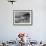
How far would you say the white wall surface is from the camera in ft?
15.0

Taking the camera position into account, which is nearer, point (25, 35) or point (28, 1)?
point (25, 35)

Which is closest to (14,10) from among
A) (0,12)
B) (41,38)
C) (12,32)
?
(0,12)

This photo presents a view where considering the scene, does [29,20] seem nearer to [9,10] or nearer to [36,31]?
[36,31]

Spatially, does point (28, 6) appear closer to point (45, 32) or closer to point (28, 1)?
point (28, 1)

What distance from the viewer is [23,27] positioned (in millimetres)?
4609

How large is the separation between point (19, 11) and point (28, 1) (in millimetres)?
487

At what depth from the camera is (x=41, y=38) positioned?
15.0ft

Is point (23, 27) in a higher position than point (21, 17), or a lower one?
lower

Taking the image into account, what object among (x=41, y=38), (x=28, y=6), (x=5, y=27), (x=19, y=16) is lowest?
(x=41, y=38)

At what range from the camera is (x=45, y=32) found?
4.55 m

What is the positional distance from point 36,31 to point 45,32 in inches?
12.7

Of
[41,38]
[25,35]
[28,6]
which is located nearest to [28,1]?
[28,6]

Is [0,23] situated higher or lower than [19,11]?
lower

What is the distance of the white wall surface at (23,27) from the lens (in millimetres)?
4574
